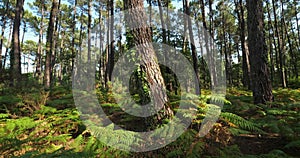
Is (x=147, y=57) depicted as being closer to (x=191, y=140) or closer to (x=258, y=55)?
(x=191, y=140)

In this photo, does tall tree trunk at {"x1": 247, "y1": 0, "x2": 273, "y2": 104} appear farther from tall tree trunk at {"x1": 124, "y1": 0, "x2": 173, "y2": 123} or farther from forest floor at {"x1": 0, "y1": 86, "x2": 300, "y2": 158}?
tall tree trunk at {"x1": 124, "y1": 0, "x2": 173, "y2": 123}

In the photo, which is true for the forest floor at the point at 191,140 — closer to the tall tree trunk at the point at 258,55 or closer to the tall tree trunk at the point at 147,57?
the tall tree trunk at the point at 258,55

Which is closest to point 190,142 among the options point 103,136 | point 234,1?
point 103,136

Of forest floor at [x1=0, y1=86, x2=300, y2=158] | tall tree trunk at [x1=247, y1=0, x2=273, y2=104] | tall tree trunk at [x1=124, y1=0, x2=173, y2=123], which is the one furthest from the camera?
tall tree trunk at [x1=247, y1=0, x2=273, y2=104]

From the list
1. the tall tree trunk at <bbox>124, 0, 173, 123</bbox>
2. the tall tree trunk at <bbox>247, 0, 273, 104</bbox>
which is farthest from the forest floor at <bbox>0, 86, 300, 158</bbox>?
the tall tree trunk at <bbox>124, 0, 173, 123</bbox>

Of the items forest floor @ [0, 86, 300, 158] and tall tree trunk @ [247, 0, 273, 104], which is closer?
forest floor @ [0, 86, 300, 158]

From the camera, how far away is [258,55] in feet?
15.7

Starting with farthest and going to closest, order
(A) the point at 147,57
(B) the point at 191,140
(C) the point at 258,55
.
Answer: (C) the point at 258,55
(A) the point at 147,57
(B) the point at 191,140

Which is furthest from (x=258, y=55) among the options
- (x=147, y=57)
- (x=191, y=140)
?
(x=191, y=140)

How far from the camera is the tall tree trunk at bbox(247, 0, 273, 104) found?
468 centimetres

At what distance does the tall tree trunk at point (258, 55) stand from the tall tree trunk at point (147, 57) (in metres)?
2.52

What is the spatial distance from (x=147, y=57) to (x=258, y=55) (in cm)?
295

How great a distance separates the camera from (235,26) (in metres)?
26.2

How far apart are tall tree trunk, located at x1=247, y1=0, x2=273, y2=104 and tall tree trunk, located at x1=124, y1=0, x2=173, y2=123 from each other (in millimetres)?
2521
